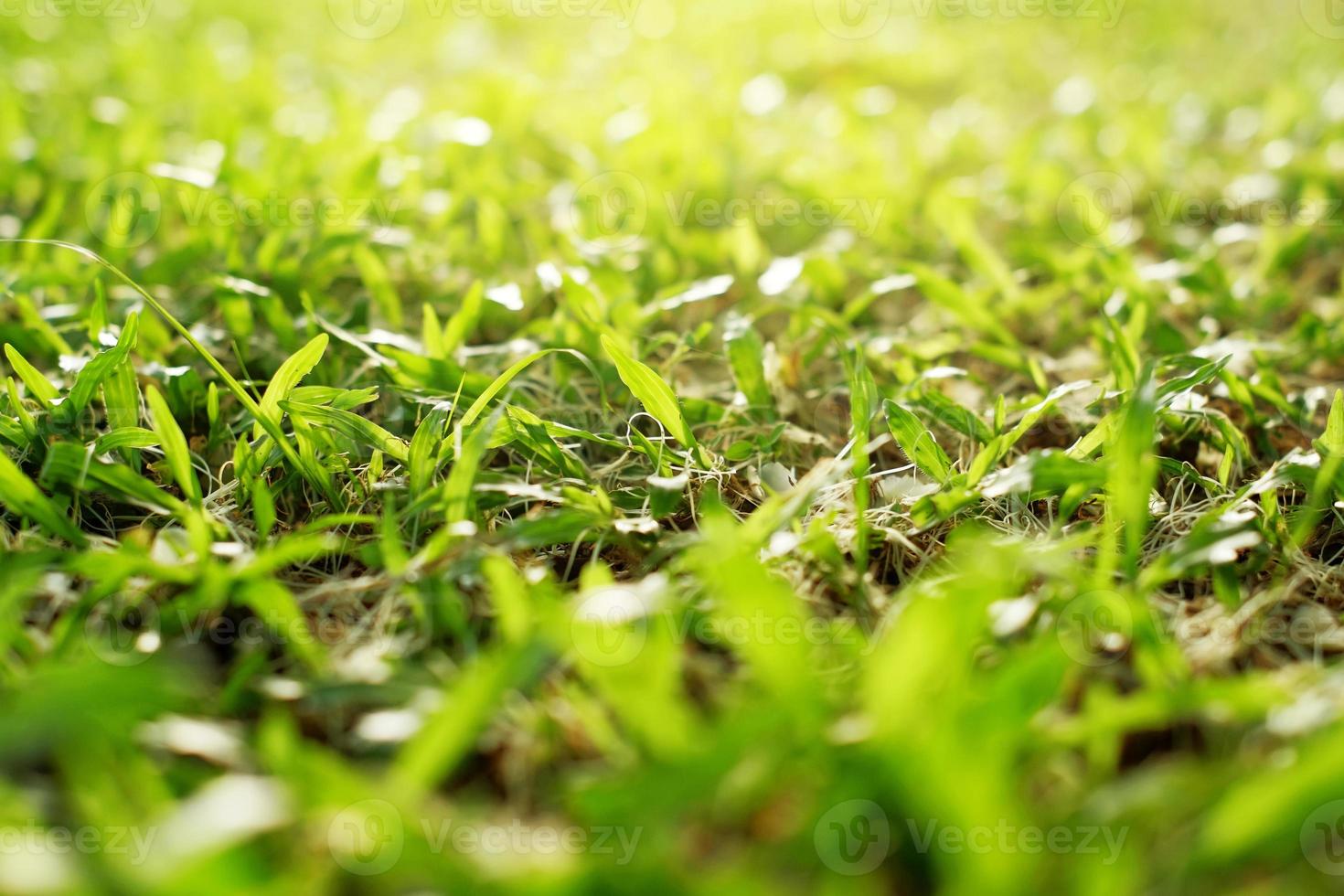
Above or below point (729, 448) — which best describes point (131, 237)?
above

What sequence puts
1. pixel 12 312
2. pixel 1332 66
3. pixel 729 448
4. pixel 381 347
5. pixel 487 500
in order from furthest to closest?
pixel 1332 66 < pixel 12 312 < pixel 381 347 < pixel 729 448 < pixel 487 500

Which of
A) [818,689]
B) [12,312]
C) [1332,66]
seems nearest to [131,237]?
[12,312]

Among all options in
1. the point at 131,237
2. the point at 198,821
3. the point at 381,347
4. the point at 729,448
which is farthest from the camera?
the point at 131,237

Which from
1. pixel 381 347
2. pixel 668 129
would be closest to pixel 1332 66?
pixel 668 129

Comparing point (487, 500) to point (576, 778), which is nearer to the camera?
point (576, 778)

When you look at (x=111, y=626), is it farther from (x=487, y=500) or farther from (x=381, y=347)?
(x=381, y=347)

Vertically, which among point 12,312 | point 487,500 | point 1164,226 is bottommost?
point 1164,226
